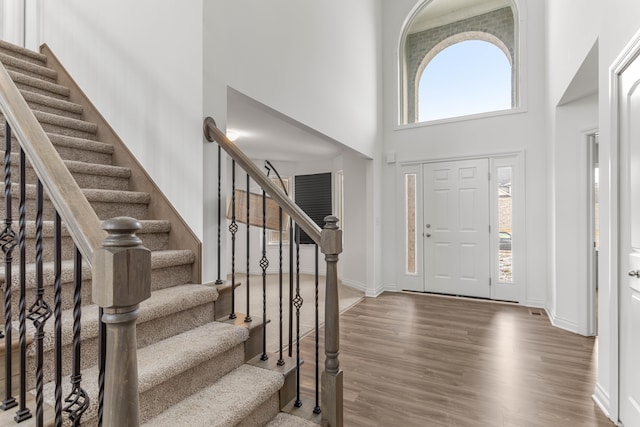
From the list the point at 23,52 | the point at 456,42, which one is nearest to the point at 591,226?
the point at 456,42

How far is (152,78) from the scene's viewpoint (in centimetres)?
226

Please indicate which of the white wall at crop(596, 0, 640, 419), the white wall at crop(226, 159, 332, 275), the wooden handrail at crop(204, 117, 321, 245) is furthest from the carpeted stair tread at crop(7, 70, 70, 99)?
the white wall at crop(226, 159, 332, 275)

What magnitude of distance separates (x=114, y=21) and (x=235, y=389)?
2.67m

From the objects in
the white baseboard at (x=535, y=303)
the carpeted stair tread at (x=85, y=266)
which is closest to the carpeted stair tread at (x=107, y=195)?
the carpeted stair tread at (x=85, y=266)

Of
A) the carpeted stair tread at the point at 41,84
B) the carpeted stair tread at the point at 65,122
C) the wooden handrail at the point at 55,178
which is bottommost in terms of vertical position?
the wooden handrail at the point at 55,178

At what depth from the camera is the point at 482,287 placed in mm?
4746

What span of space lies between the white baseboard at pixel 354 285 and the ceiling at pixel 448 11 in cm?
420

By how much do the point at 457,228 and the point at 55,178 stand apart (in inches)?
192

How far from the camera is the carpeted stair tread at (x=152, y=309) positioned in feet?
4.32

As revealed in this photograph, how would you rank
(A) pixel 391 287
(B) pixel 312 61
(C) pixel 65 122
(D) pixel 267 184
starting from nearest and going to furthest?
(D) pixel 267 184 → (C) pixel 65 122 → (B) pixel 312 61 → (A) pixel 391 287

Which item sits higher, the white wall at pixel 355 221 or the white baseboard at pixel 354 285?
the white wall at pixel 355 221

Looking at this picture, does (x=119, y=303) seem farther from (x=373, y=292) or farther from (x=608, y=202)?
(x=373, y=292)

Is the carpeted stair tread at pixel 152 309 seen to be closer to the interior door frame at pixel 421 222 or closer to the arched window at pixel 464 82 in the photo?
the interior door frame at pixel 421 222

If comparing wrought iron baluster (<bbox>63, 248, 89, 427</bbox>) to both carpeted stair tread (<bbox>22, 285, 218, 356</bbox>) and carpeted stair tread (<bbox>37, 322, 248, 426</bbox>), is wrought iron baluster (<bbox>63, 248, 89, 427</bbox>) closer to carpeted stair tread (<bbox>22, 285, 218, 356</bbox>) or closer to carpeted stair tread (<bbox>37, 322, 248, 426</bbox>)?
carpeted stair tread (<bbox>37, 322, 248, 426</bbox>)
